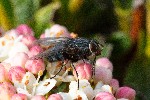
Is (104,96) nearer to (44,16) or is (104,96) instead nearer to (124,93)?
(124,93)

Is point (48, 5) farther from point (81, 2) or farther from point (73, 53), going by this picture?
point (73, 53)

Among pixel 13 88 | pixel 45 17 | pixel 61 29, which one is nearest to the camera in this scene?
pixel 13 88

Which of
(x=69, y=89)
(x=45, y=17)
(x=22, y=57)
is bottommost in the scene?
(x=69, y=89)

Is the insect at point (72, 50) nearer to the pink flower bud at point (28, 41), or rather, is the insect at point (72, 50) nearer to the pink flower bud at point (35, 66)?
the pink flower bud at point (35, 66)

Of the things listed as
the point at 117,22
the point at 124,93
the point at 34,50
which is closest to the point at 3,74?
the point at 34,50

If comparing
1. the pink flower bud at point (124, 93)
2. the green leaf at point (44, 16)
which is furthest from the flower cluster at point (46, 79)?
the green leaf at point (44, 16)

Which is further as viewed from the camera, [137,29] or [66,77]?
[137,29]

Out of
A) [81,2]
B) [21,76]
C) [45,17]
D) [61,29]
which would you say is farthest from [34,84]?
Result: [81,2]
